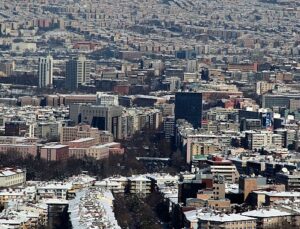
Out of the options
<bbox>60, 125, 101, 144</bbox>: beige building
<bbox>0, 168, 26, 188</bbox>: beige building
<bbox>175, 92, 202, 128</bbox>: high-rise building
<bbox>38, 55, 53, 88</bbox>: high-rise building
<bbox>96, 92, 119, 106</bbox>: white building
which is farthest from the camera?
<bbox>38, 55, 53, 88</bbox>: high-rise building

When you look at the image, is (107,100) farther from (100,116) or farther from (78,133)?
(78,133)

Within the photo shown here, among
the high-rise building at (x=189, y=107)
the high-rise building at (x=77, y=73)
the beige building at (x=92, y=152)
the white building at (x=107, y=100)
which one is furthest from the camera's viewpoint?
the high-rise building at (x=77, y=73)

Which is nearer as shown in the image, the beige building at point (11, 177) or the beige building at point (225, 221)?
the beige building at point (225, 221)

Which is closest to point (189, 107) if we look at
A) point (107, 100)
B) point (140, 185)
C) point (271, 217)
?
point (107, 100)

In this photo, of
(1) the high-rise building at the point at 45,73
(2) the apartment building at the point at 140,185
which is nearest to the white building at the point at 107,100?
(1) the high-rise building at the point at 45,73

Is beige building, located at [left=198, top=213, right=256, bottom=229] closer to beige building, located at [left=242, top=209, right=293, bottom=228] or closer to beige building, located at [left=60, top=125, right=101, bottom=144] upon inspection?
beige building, located at [left=242, top=209, right=293, bottom=228]

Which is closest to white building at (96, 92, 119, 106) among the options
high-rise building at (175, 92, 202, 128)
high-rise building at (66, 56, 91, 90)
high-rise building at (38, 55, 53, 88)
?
high-rise building at (175, 92, 202, 128)

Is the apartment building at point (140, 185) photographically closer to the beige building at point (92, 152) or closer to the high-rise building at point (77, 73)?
the beige building at point (92, 152)
